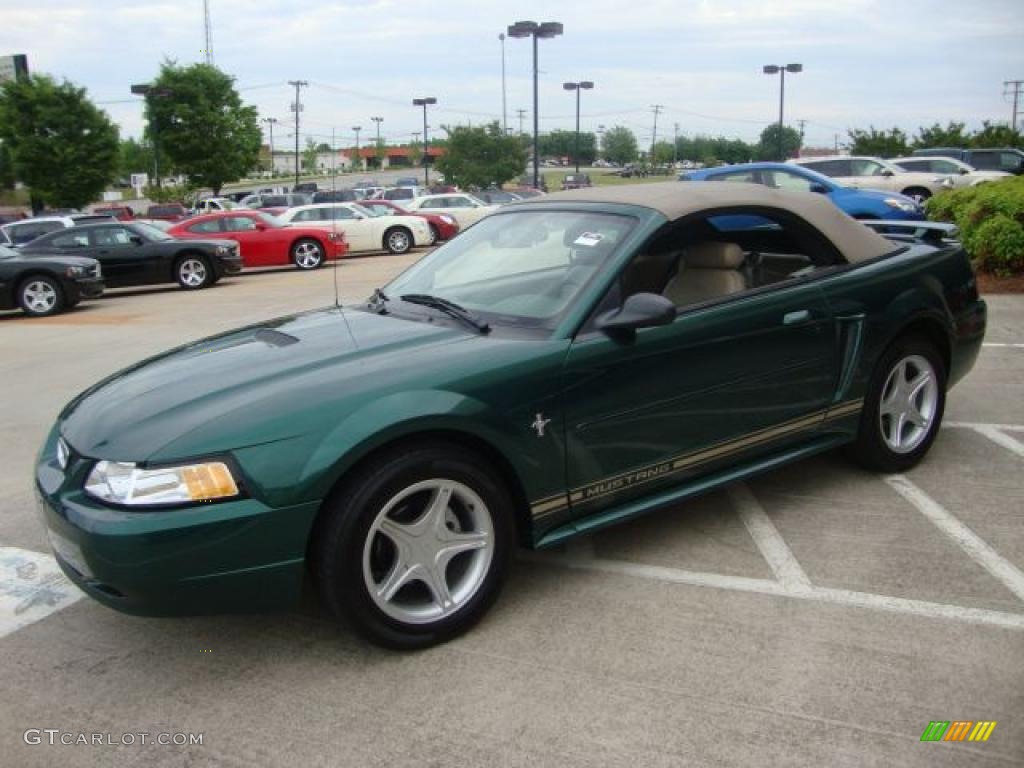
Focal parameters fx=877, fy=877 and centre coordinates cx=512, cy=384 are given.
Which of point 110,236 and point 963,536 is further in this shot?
point 110,236

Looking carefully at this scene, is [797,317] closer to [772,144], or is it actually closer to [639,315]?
[639,315]

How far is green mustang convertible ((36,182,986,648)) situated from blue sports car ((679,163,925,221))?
11.1 metres

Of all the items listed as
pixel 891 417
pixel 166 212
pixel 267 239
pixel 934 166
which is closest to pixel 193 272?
pixel 267 239

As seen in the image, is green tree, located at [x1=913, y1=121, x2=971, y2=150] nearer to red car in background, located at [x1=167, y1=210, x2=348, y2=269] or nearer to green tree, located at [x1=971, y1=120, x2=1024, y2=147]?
green tree, located at [x1=971, y1=120, x2=1024, y2=147]

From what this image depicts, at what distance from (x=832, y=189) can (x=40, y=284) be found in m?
13.3

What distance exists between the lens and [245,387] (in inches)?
117

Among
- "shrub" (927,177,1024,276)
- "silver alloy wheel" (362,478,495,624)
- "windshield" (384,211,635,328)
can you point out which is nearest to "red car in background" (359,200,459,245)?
"shrub" (927,177,1024,276)

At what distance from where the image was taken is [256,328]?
13.1 feet

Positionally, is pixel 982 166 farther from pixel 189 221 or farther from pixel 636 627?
pixel 636 627

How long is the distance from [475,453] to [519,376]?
31 cm

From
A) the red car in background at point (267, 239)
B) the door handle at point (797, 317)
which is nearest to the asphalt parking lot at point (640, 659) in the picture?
the door handle at point (797, 317)

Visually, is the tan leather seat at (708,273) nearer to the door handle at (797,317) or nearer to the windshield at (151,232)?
the door handle at (797,317)

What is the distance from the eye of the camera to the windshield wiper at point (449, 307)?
133 inches

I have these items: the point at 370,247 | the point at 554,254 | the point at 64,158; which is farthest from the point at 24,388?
the point at 64,158
